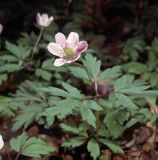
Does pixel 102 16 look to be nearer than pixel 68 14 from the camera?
No

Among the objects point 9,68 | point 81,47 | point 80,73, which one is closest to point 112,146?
point 80,73

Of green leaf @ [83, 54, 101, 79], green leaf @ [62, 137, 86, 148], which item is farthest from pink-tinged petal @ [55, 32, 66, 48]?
green leaf @ [62, 137, 86, 148]

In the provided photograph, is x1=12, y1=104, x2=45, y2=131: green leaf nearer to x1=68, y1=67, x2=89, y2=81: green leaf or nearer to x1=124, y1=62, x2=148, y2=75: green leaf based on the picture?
x1=68, y1=67, x2=89, y2=81: green leaf

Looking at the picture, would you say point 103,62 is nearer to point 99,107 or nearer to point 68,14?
point 68,14

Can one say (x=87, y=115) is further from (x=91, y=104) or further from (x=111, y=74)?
(x=111, y=74)

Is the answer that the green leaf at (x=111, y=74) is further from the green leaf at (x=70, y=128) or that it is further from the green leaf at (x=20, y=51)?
the green leaf at (x=20, y=51)

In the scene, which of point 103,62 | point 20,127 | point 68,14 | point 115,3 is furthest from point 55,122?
point 115,3
